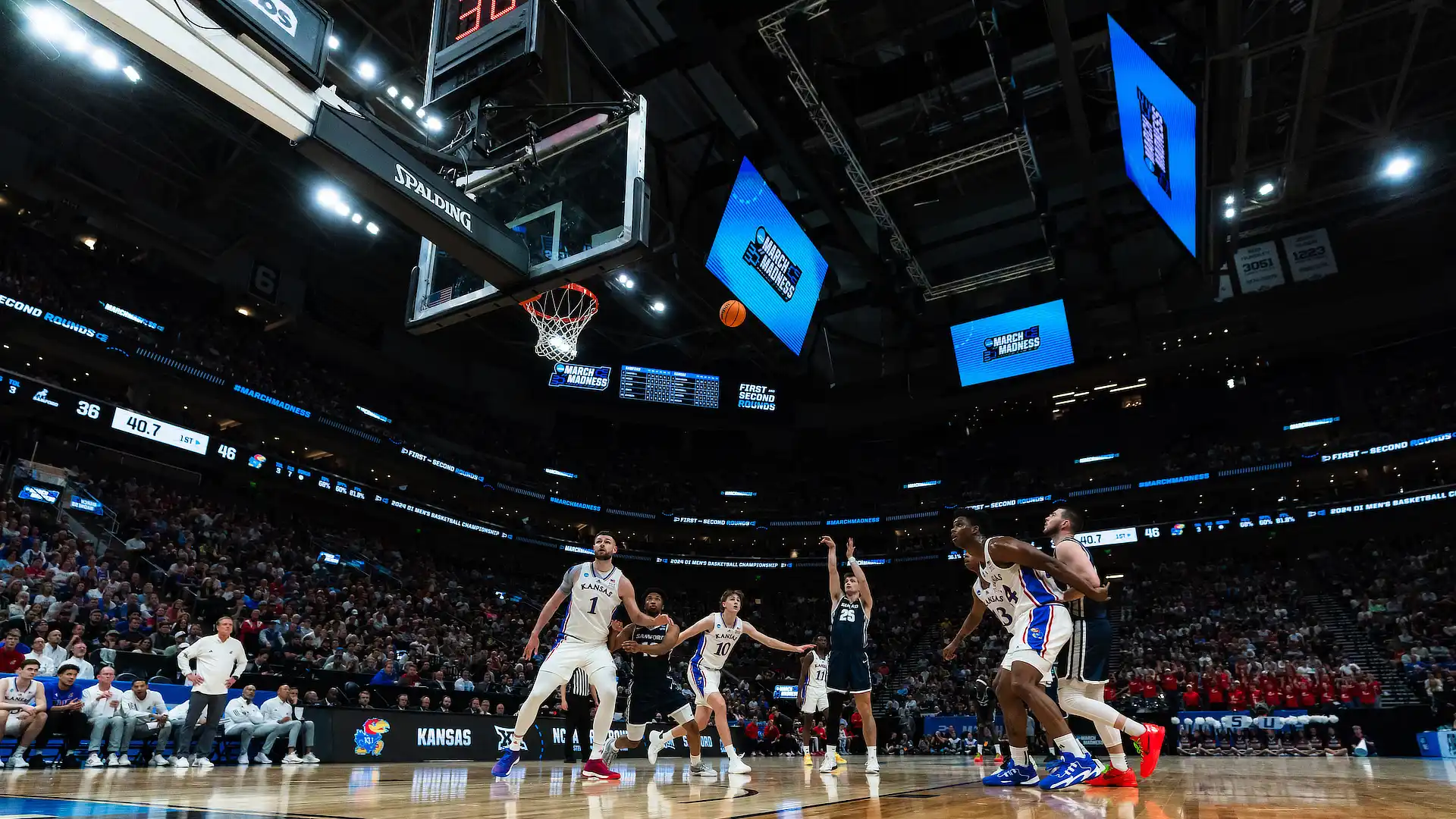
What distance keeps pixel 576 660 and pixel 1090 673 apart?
13.4 ft

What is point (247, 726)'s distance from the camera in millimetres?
10875

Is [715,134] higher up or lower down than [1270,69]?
lower down

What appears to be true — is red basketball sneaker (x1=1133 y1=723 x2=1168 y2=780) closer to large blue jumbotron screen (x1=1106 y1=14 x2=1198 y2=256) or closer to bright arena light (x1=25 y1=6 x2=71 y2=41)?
large blue jumbotron screen (x1=1106 y1=14 x2=1198 y2=256)

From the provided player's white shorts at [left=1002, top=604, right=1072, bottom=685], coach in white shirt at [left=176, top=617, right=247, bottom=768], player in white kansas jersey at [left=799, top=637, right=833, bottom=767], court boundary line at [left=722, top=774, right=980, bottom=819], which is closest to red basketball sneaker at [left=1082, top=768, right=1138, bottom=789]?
player's white shorts at [left=1002, top=604, right=1072, bottom=685]

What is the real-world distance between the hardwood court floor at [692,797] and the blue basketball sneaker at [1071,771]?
103 mm

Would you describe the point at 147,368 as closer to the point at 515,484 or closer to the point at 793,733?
the point at 515,484

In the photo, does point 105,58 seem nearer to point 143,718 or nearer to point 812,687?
point 143,718

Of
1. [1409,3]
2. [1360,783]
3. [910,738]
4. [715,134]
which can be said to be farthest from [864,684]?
[910,738]

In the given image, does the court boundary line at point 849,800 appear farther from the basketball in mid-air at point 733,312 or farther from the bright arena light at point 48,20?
the basketball in mid-air at point 733,312

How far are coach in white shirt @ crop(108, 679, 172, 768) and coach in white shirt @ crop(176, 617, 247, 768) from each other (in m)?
0.34

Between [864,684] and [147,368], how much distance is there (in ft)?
71.8

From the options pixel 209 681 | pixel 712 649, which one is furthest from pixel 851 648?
pixel 209 681

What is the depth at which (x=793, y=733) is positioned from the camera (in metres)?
22.6

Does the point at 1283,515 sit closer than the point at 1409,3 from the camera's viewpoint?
No
